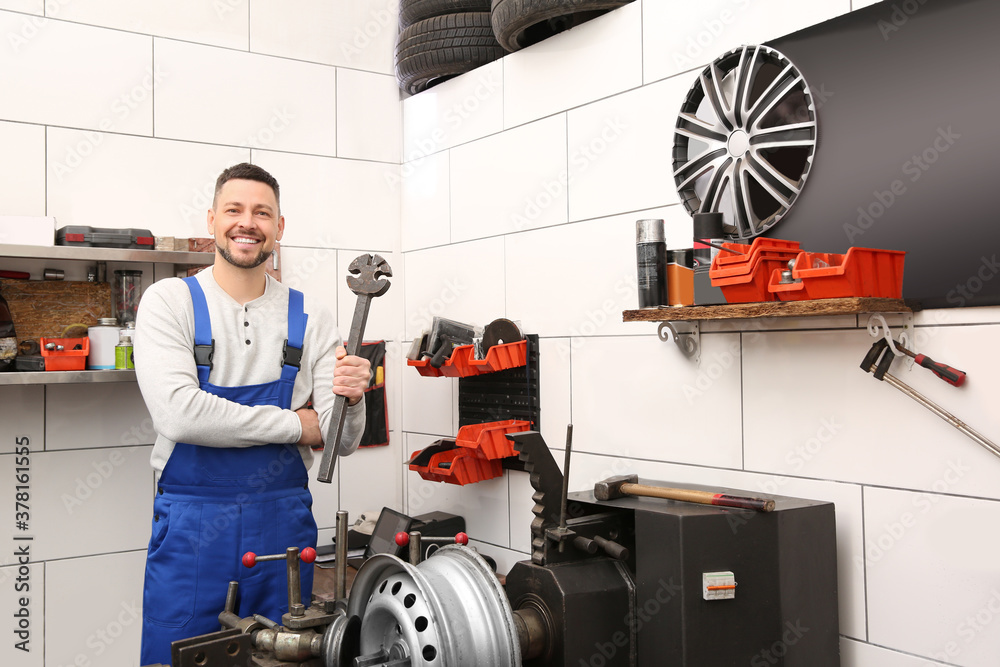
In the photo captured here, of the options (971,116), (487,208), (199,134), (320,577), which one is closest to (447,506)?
(320,577)

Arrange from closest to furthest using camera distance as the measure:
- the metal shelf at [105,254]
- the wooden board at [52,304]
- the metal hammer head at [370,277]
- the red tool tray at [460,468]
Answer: the metal hammer head at [370,277], the metal shelf at [105,254], the wooden board at [52,304], the red tool tray at [460,468]

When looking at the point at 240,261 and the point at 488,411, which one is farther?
the point at 488,411

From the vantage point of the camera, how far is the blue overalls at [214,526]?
2039 mm

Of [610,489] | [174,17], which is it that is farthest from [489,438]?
[174,17]

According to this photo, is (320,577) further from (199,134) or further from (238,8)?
(238,8)

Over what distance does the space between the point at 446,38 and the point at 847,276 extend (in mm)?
1992

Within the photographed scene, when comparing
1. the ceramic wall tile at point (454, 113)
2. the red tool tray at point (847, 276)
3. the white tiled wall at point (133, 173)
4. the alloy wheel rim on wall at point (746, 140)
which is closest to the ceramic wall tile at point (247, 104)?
the white tiled wall at point (133, 173)

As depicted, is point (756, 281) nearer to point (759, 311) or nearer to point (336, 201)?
point (759, 311)

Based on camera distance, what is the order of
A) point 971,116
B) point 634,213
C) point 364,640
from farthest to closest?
point 634,213
point 971,116
point 364,640

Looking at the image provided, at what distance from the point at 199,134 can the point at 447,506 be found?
5.40ft

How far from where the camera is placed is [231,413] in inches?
80.5

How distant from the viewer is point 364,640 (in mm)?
1422

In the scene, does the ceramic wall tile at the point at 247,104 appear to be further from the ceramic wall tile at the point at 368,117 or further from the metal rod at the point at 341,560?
the metal rod at the point at 341,560

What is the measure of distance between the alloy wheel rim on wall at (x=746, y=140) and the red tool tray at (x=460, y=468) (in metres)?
1.12
